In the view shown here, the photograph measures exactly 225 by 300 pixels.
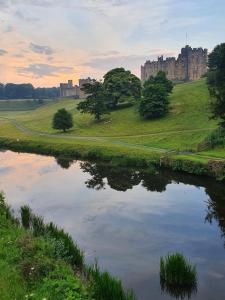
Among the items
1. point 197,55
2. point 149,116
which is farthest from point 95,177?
point 197,55

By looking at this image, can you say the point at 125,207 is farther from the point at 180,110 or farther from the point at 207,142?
the point at 180,110

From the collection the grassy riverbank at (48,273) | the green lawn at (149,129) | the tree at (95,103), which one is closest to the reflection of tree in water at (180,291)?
the grassy riverbank at (48,273)

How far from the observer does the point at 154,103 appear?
91.1 meters

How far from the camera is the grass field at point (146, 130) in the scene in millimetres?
66438

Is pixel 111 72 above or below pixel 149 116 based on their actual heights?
above

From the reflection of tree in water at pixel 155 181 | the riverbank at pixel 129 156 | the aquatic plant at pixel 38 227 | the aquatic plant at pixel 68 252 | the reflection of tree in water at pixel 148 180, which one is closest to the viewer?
the aquatic plant at pixel 68 252

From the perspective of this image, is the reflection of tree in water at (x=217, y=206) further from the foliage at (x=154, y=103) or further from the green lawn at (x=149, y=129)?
the foliage at (x=154, y=103)

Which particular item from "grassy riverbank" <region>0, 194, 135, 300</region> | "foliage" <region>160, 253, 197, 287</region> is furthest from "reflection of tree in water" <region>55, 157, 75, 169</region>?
"foliage" <region>160, 253, 197, 287</region>

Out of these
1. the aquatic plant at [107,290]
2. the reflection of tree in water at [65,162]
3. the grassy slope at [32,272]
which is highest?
the grassy slope at [32,272]

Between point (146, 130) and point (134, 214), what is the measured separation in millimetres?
49707

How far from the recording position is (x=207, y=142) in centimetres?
6028

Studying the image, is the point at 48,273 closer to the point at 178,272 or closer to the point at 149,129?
the point at 178,272

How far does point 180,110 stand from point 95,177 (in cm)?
4510

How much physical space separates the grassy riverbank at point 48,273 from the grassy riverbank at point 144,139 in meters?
27.9
